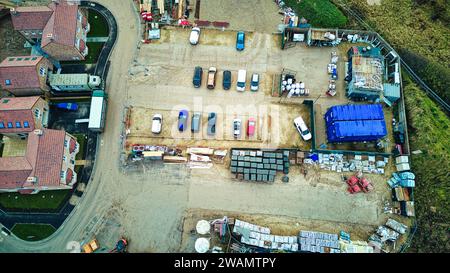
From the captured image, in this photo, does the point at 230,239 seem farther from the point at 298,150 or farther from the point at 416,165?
the point at 416,165

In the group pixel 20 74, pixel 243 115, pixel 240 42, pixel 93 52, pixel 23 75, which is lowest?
pixel 243 115

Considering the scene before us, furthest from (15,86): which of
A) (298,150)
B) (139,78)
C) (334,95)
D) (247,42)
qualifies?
(334,95)

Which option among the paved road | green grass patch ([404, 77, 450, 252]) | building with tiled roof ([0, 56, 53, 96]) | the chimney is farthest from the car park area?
building with tiled roof ([0, 56, 53, 96])

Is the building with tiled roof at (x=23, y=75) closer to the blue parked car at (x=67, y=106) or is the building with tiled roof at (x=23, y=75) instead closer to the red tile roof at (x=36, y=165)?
the blue parked car at (x=67, y=106)

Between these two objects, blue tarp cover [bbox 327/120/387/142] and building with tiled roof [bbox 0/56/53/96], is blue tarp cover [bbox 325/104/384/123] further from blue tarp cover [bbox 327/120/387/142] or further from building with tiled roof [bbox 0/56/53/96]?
building with tiled roof [bbox 0/56/53/96]

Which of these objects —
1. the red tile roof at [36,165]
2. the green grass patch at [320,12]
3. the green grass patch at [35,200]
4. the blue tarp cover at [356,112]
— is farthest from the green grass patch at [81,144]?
the green grass patch at [320,12]

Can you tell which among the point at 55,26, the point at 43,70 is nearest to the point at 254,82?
the point at 55,26

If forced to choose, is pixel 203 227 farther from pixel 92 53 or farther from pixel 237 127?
pixel 92 53
